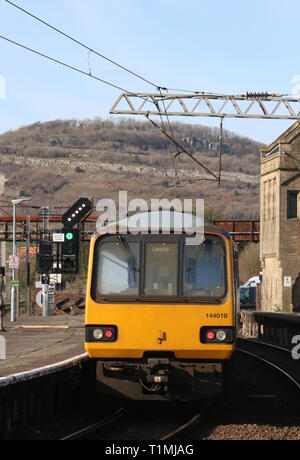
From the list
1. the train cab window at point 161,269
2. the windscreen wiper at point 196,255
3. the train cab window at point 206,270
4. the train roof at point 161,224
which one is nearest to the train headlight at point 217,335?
the train cab window at point 206,270

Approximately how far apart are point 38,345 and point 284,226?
99.0ft

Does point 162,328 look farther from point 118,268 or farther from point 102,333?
point 118,268

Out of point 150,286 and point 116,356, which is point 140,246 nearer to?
point 150,286

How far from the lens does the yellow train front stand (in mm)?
13453

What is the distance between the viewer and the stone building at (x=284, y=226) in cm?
5175

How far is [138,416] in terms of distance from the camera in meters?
13.9

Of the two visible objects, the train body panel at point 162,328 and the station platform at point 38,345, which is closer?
the train body panel at point 162,328

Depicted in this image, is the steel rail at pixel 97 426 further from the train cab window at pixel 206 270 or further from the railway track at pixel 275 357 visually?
the railway track at pixel 275 357

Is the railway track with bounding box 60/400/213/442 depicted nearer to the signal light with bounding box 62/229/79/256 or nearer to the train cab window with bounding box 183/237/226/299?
the train cab window with bounding box 183/237/226/299

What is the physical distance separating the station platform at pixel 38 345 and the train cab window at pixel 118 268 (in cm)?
252

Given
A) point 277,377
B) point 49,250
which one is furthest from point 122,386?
point 49,250

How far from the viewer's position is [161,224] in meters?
14.2
